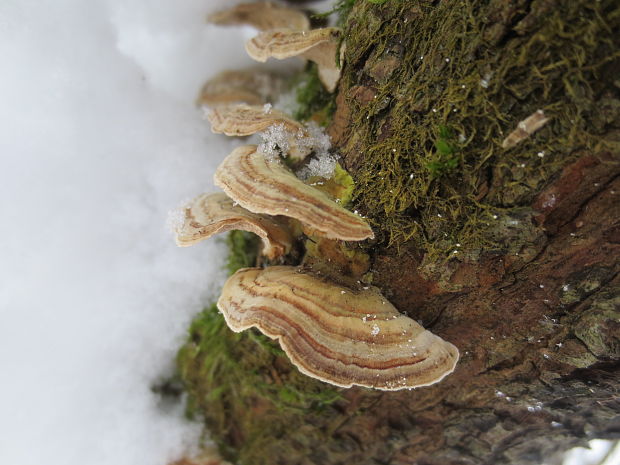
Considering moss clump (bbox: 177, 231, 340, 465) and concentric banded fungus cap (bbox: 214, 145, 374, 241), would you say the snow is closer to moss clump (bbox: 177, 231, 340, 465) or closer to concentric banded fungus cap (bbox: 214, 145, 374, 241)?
moss clump (bbox: 177, 231, 340, 465)

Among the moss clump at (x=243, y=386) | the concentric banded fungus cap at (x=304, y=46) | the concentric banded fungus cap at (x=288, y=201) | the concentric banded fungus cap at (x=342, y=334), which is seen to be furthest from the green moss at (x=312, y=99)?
the concentric banded fungus cap at (x=342, y=334)

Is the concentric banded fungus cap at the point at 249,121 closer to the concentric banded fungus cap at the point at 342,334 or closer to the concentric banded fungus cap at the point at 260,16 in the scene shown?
the concentric banded fungus cap at the point at 342,334

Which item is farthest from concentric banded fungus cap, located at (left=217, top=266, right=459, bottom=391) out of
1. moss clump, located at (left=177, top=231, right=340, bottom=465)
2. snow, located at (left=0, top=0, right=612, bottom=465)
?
snow, located at (left=0, top=0, right=612, bottom=465)

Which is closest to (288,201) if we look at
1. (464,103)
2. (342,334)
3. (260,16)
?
(342,334)

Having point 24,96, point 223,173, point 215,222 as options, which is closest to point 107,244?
point 24,96

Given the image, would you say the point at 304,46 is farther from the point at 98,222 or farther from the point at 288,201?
the point at 98,222
